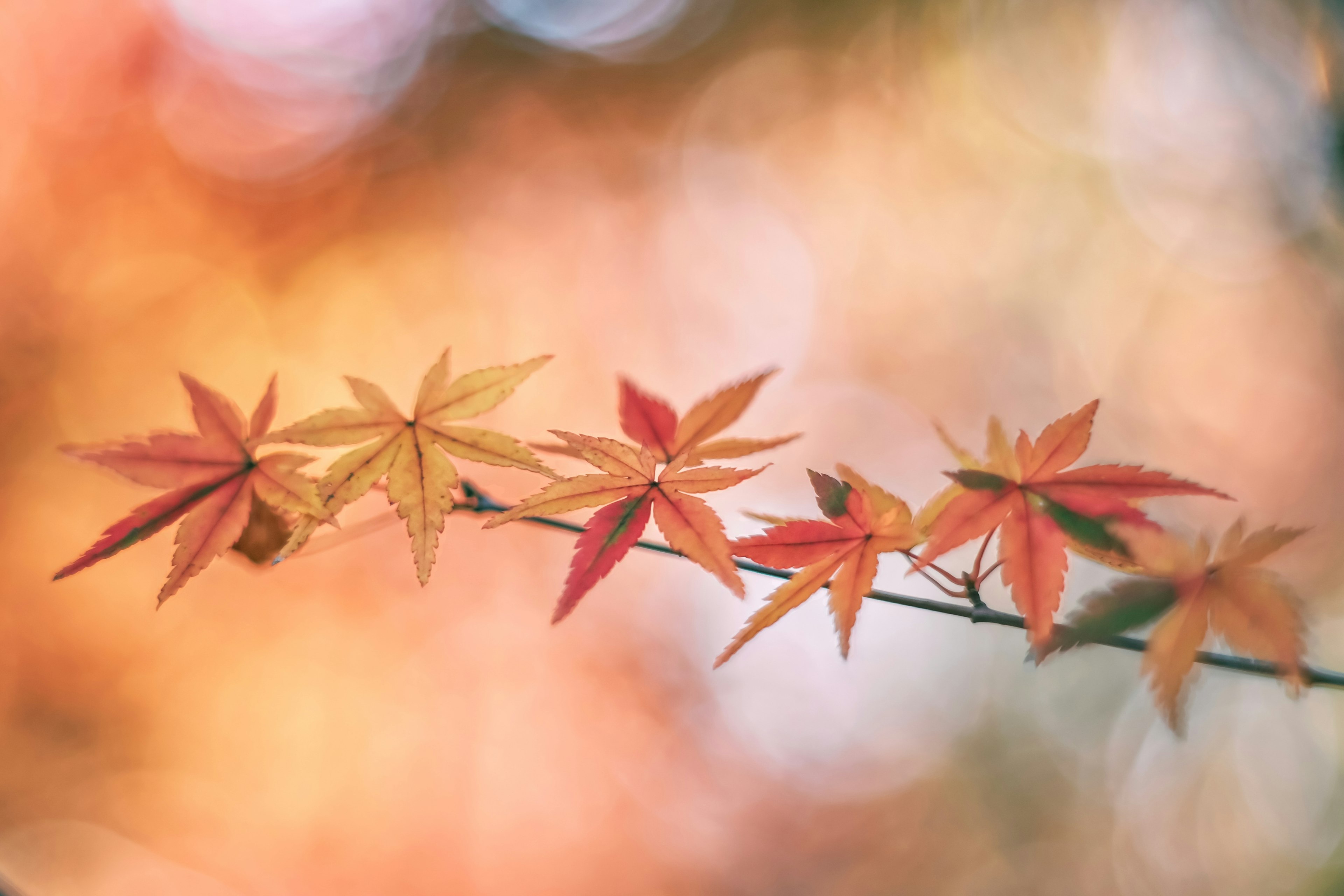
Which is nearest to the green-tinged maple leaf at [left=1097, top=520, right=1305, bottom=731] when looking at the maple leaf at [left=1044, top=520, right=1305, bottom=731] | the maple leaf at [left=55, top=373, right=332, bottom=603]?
the maple leaf at [left=1044, top=520, right=1305, bottom=731]

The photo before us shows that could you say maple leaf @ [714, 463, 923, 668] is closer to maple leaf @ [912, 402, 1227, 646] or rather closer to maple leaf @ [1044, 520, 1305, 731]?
maple leaf @ [912, 402, 1227, 646]

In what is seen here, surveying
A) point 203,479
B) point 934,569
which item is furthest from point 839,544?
point 203,479

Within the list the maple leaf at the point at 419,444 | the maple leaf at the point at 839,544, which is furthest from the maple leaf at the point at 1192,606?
the maple leaf at the point at 419,444

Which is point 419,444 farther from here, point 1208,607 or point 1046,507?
point 1208,607

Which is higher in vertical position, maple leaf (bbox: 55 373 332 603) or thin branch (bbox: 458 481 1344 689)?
thin branch (bbox: 458 481 1344 689)

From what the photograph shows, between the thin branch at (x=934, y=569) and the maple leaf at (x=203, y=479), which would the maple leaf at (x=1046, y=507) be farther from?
the maple leaf at (x=203, y=479)

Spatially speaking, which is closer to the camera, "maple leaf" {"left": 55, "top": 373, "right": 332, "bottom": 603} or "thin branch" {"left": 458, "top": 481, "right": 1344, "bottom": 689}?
"thin branch" {"left": 458, "top": 481, "right": 1344, "bottom": 689}

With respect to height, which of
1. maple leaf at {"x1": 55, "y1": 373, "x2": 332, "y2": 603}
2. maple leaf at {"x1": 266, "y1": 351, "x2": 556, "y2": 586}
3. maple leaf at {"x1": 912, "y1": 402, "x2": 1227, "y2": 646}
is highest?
maple leaf at {"x1": 912, "y1": 402, "x2": 1227, "y2": 646}
